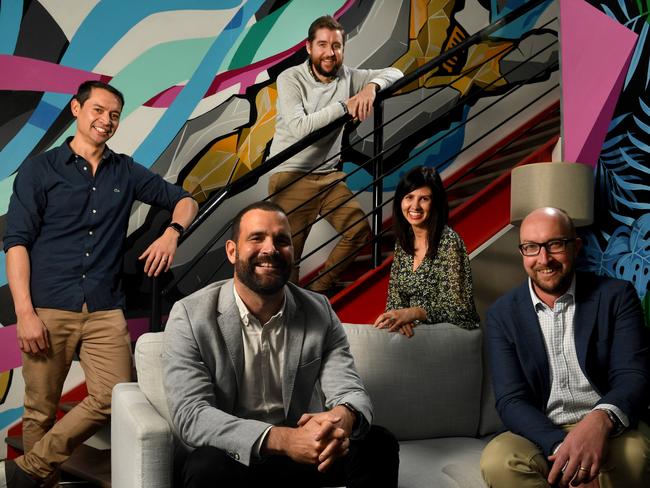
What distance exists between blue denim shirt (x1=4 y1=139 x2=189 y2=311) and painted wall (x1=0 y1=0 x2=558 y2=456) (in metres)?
0.99

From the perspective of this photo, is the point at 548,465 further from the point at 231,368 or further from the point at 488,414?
the point at 231,368

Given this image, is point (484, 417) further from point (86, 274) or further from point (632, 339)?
point (86, 274)

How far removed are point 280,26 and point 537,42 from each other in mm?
2141

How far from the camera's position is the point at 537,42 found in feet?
18.0

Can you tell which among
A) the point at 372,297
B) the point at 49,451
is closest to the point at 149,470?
the point at 49,451

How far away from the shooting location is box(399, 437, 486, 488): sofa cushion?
87.4 inches

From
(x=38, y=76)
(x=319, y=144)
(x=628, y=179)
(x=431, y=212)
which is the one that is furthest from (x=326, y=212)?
(x=38, y=76)

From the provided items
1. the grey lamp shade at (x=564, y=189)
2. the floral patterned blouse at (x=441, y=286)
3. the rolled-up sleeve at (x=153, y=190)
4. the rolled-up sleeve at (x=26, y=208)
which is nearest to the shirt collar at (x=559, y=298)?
the floral patterned blouse at (x=441, y=286)

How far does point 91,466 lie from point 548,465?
6.36ft

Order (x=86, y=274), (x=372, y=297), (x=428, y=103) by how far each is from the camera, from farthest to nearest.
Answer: (x=428, y=103)
(x=372, y=297)
(x=86, y=274)

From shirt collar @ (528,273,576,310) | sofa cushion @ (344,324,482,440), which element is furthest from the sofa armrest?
shirt collar @ (528,273,576,310)

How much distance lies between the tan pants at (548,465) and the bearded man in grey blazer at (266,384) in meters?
0.31

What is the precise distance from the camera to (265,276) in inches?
83.0

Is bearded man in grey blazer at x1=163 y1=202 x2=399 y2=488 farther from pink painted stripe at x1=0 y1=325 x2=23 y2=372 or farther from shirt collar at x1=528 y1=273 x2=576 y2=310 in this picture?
pink painted stripe at x1=0 y1=325 x2=23 y2=372
